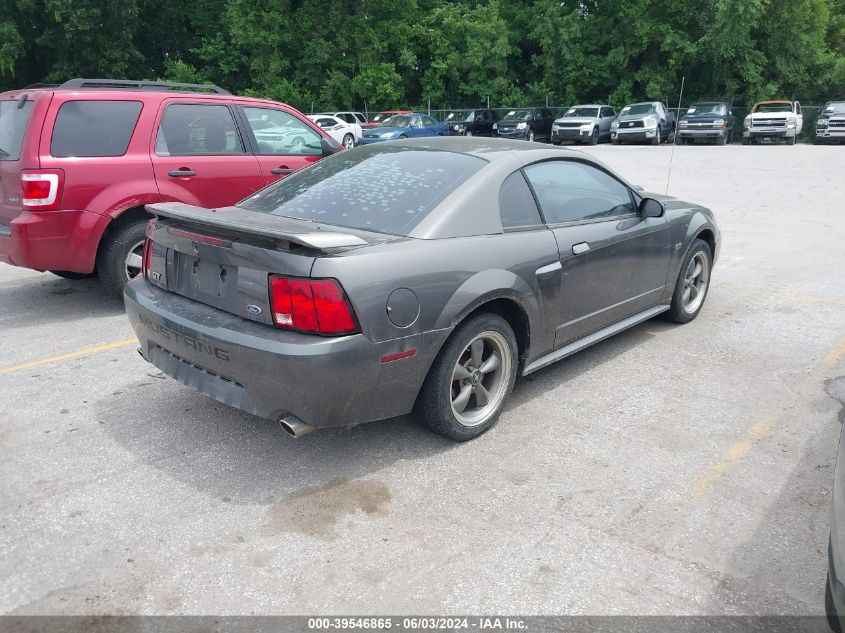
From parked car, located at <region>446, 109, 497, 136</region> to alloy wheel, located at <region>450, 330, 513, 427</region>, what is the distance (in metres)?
30.5

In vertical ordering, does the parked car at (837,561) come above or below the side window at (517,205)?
below

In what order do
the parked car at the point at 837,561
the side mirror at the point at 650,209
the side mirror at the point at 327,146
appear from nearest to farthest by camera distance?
1. the parked car at the point at 837,561
2. the side mirror at the point at 650,209
3. the side mirror at the point at 327,146

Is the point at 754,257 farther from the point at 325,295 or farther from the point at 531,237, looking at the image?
the point at 325,295

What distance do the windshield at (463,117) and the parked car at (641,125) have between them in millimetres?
6646

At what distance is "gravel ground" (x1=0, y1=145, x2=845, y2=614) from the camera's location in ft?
8.73

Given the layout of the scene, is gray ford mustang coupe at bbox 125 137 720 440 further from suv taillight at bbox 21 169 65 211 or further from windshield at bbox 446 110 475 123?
windshield at bbox 446 110 475 123

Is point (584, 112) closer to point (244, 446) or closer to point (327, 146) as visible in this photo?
point (327, 146)

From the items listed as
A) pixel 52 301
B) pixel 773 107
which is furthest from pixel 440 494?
pixel 773 107

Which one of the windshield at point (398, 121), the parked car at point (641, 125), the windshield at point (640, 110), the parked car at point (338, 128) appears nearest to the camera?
the parked car at point (338, 128)

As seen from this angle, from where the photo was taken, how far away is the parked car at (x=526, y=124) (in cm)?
3222

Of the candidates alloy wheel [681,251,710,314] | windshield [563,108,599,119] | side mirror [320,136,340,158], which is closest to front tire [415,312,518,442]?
alloy wheel [681,251,710,314]

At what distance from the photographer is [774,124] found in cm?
2945

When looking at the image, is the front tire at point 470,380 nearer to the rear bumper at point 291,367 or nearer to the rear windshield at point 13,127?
the rear bumper at point 291,367

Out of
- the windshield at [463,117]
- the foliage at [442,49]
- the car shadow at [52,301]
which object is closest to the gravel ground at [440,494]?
the car shadow at [52,301]
